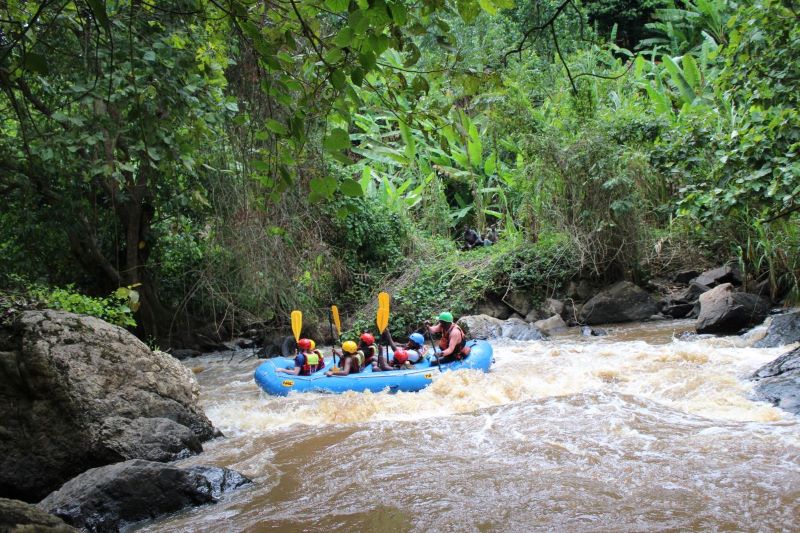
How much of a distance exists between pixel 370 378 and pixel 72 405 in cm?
331

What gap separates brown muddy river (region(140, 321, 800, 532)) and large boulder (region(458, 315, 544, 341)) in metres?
2.32

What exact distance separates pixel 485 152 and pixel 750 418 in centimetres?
1193

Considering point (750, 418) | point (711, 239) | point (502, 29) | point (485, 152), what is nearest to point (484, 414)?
point (750, 418)

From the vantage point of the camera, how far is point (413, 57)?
7.47 ft

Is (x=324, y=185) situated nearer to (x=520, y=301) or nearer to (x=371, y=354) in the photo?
(x=371, y=354)

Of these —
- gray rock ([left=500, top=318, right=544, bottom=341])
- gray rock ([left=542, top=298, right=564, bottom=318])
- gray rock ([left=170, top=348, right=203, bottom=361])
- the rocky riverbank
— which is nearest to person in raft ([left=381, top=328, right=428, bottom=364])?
gray rock ([left=500, top=318, right=544, bottom=341])

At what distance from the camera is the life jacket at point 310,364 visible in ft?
27.2

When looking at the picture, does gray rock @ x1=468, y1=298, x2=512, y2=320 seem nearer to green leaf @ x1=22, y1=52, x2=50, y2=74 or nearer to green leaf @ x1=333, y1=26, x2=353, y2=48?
green leaf @ x1=22, y1=52, x2=50, y2=74

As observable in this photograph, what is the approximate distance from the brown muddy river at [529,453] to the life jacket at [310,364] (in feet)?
1.71

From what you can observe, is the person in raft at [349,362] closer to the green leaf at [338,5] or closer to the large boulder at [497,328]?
the large boulder at [497,328]

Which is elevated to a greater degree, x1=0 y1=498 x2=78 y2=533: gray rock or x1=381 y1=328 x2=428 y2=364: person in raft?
x1=0 y1=498 x2=78 y2=533: gray rock

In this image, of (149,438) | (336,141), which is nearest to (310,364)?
(149,438)

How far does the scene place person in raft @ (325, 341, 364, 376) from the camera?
316 inches

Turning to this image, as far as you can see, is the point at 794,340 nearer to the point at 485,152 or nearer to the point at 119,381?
the point at 119,381
